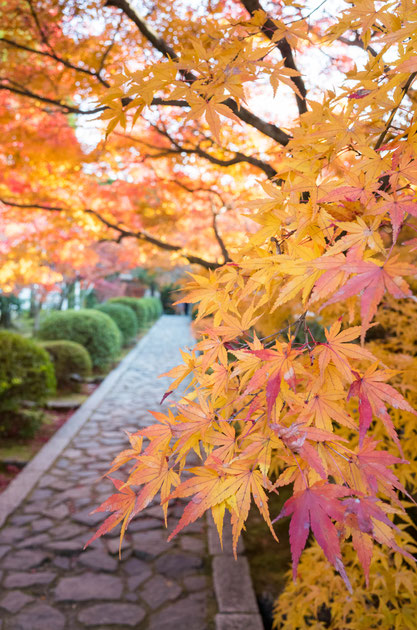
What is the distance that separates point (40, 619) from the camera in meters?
3.22

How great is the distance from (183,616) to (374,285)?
3.33m

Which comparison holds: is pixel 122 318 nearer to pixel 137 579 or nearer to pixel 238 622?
pixel 137 579

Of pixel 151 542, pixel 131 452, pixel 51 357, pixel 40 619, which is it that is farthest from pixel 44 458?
pixel 131 452

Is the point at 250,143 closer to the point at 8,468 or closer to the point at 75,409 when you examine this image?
the point at 8,468

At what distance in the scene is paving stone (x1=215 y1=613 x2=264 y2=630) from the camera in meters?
3.03

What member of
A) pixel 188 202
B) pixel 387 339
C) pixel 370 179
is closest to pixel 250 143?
pixel 188 202

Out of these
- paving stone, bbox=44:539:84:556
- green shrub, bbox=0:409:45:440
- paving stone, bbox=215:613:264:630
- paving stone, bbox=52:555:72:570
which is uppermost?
green shrub, bbox=0:409:45:440

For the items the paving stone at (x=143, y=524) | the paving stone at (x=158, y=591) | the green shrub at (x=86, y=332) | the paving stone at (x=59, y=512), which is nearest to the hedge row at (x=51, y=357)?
the green shrub at (x=86, y=332)

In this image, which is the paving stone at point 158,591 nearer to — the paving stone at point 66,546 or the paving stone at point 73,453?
the paving stone at point 66,546

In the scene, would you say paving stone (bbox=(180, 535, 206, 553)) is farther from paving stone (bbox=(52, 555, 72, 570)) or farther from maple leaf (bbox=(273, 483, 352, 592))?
maple leaf (bbox=(273, 483, 352, 592))

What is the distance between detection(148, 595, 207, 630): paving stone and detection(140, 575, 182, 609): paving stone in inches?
3.4

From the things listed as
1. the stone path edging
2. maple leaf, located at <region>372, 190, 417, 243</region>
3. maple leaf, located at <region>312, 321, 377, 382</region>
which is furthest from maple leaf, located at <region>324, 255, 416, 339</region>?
the stone path edging

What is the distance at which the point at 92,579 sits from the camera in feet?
12.1

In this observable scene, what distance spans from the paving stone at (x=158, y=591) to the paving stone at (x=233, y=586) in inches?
13.2
